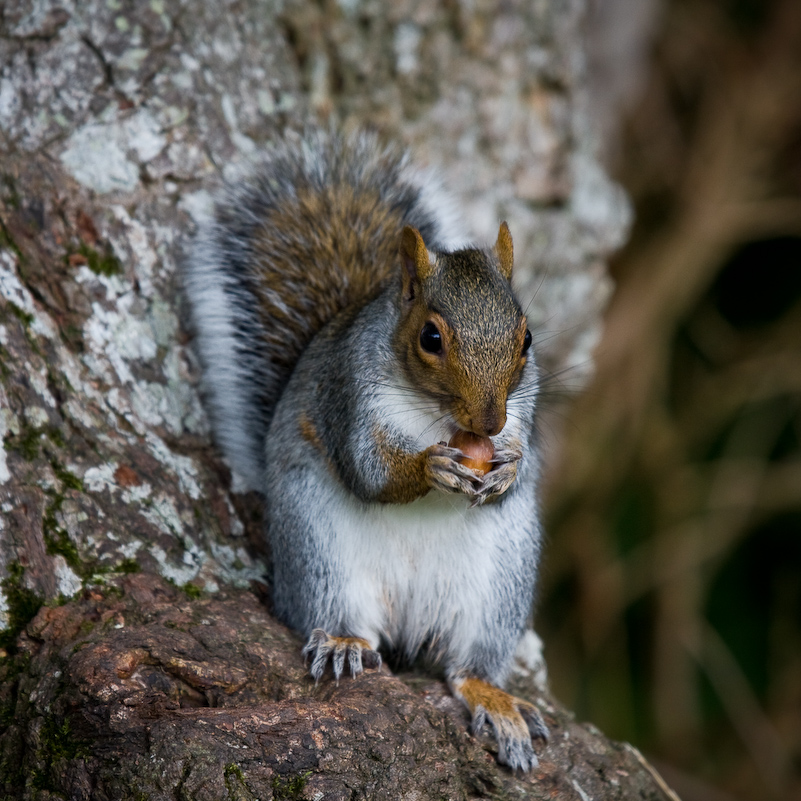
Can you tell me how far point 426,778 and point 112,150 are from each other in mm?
1328

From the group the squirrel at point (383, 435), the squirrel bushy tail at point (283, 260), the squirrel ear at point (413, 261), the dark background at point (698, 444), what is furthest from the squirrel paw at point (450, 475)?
the dark background at point (698, 444)

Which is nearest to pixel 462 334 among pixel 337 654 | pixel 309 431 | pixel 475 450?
pixel 475 450

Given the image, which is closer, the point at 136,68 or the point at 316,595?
the point at 316,595

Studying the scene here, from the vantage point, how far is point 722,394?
3.43 metres

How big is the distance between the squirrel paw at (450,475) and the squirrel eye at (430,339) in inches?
6.3

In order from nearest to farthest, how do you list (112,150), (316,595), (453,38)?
(316,595) < (112,150) < (453,38)

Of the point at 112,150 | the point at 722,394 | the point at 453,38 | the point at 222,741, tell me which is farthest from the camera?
the point at 722,394

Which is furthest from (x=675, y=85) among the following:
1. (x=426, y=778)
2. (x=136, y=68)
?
(x=426, y=778)

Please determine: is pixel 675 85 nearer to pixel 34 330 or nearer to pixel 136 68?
pixel 136 68

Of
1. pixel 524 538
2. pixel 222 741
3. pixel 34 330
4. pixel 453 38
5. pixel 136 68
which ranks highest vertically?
pixel 453 38

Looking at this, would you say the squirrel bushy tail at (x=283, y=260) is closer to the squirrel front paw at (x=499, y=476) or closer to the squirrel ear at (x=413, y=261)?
the squirrel ear at (x=413, y=261)

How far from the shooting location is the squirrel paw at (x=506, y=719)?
56.9 inches

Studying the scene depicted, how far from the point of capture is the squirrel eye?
4.75 ft

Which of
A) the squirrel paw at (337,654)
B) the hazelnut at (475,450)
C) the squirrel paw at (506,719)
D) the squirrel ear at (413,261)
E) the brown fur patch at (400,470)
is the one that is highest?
the squirrel ear at (413,261)
